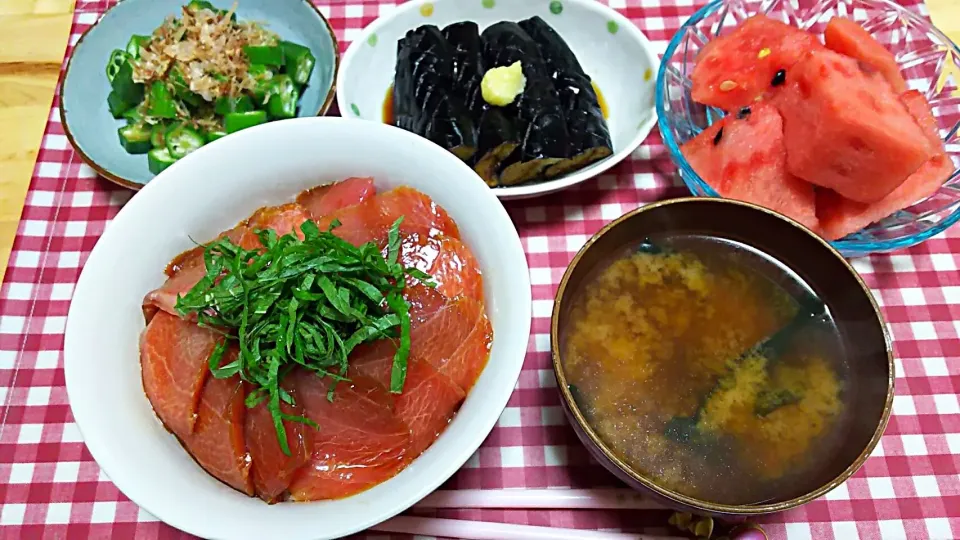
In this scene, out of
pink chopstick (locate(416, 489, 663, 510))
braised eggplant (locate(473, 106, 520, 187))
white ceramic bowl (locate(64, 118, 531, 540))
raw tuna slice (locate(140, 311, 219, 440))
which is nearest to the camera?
white ceramic bowl (locate(64, 118, 531, 540))

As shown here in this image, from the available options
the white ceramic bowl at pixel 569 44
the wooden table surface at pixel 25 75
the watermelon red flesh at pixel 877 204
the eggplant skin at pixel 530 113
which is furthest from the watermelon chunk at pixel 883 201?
the wooden table surface at pixel 25 75


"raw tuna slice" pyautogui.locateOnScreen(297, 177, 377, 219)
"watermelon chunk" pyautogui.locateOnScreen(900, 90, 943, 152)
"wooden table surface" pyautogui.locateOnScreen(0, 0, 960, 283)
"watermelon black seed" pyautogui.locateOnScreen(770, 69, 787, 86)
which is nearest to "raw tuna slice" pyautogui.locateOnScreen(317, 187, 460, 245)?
"raw tuna slice" pyautogui.locateOnScreen(297, 177, 377, 219)

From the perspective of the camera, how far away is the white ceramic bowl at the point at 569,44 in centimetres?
221

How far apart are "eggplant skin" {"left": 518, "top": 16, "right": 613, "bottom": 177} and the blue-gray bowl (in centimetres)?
74

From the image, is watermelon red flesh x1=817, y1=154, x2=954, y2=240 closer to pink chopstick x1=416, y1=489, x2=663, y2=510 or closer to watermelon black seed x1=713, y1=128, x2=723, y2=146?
watermelon black seed x1=713, y1=128, x2=723, y2=146

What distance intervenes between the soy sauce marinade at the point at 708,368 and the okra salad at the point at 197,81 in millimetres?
1374

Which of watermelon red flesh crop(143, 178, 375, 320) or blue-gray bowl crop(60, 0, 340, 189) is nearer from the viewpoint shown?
watermelon red flesh crop(143, 178, 375, 320)

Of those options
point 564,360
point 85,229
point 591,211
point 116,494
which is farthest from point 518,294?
point 85,229

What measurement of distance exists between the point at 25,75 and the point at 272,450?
6.47 ft

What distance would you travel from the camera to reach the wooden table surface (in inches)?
87.4

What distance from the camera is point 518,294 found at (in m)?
1.48

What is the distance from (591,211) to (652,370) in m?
0.71

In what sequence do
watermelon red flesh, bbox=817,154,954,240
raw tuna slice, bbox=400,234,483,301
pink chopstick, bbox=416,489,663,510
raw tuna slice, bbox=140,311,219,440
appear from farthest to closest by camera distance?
watermelon red flesh, bbox=817,154,954,240
pink chopstick, bbox=416,489,663,510
raw tuna slice, bbox=400,234,483,301
raw tuna slice, bbox=140,311,219,440

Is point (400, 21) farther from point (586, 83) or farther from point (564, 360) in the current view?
point (564, 360)
